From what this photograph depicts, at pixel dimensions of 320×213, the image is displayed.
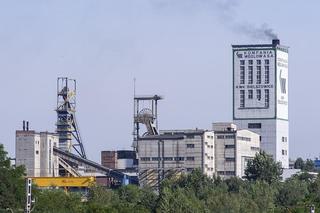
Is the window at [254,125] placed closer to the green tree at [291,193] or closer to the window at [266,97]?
the window at [266,97]

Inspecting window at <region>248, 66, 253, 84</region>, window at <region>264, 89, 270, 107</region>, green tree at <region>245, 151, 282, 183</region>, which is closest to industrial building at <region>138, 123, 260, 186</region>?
green tree at <region>245, 151, 282, 183</region>

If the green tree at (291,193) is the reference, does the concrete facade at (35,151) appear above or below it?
above

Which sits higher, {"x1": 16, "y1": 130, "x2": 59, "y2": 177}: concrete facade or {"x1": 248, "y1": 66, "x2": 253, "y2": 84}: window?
{"x1": 248, "y1": 66, "x2": 253, "y2": 84}: window

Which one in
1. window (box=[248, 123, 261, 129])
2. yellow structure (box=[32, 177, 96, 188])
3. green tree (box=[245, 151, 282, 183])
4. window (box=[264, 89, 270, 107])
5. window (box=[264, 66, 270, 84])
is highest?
window (box=[264, 66, 270, 84])

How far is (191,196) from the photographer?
11188cm

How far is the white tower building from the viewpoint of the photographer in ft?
579

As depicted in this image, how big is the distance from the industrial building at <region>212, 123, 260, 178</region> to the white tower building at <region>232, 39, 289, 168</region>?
980cm

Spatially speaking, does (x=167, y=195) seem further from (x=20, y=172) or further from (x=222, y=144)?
(x=222, y=144)

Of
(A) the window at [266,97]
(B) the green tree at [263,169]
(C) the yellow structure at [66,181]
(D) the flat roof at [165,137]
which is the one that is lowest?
(C) the yellow structure at [66,181]

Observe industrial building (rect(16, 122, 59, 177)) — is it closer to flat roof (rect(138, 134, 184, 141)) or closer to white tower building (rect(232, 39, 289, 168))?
flat roof (rect(138, 134, 184, 141))

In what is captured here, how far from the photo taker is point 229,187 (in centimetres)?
14138

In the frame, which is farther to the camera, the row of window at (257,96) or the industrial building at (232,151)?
the row of window at (257,96)

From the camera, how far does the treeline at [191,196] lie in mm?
87250

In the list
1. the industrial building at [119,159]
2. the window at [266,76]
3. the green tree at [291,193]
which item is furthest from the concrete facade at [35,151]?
the window at [266,76]
